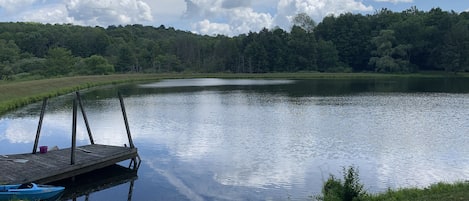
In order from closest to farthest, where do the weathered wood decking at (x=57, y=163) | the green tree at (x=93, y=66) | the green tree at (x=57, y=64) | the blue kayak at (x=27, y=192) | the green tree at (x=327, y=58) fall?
the blue kayak at (x=27, y=192)
the weathered wood decking at (x=57, y=163)
the green tree at (x=57, y=64)
the green tree at (x=93, y=66)
the green tree at (x=327, y=58)

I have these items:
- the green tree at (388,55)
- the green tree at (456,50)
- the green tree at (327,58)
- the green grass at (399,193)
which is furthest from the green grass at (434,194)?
the green tree at (327,58)

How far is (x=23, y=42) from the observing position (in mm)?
142250

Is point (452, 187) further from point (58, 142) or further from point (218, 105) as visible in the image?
point (218, 105)

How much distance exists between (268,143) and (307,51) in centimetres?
9747

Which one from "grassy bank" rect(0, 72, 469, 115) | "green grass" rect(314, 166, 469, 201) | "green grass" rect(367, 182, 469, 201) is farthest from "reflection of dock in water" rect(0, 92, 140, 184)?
"grassy bank" rect(0, 72, 469, 115)

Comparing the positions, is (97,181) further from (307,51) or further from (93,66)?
(307,51)

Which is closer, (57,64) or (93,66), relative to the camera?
(57,64)

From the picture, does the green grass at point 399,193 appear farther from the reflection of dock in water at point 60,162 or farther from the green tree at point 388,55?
the green tree at point 388,55

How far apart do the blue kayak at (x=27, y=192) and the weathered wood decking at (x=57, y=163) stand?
1210 millimetres

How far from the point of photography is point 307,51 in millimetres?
119812

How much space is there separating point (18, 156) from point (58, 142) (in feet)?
26.8

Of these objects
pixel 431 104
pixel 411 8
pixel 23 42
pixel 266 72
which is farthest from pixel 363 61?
pixel 23 42

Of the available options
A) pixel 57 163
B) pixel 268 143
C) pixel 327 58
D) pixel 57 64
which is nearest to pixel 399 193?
pixel 268 143

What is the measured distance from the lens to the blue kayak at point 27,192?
13812 mm
